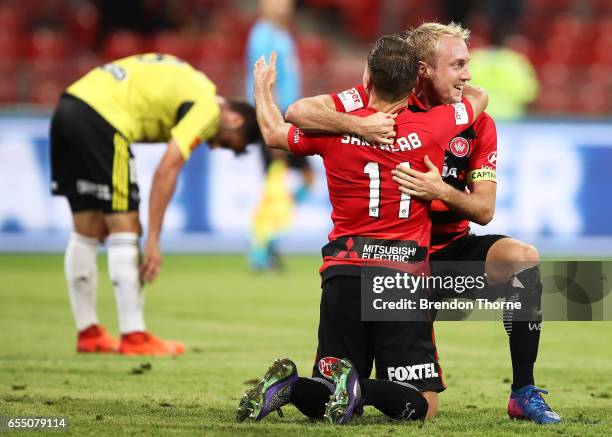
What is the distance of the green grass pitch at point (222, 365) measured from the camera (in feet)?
15.6

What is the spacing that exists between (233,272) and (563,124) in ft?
13.7

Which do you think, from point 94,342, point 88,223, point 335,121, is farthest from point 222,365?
point 335,121

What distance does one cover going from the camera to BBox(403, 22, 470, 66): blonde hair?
5125 millimetres

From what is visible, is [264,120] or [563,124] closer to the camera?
[264,120]

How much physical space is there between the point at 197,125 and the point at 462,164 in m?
2.18

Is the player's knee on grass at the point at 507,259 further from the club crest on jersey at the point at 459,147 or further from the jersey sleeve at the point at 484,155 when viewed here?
the club crest on jersey at the point at 459,147

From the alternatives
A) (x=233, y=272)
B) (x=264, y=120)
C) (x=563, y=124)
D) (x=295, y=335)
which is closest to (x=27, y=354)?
(x=295, y=335)

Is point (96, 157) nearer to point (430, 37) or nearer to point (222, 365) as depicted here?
point (222, 365)

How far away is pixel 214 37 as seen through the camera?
56.0ft

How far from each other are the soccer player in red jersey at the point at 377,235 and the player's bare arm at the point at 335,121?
0.15 ft

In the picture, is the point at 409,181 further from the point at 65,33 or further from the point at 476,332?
the point at 65,33

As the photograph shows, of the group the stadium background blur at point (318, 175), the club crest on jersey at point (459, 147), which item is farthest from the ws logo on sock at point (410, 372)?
the stadium background blur at point (318, 175)

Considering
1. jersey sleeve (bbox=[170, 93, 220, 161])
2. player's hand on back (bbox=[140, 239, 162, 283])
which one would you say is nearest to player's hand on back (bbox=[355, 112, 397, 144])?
jersey sleeve (bbox=[170, 93, 220, 161])

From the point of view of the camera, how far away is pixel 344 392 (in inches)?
179
